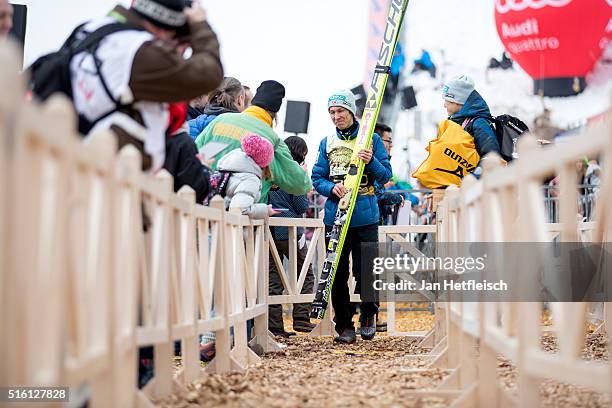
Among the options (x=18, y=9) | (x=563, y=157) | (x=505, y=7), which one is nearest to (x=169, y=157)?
(x=18, y=9)

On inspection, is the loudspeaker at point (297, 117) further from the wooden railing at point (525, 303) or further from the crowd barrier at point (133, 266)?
the wooden railing at point (525, 303)

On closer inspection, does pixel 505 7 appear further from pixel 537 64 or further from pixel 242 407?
pixel 242 407

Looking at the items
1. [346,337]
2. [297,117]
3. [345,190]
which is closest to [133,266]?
[345,190]

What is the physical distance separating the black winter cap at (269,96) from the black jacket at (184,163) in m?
2.20

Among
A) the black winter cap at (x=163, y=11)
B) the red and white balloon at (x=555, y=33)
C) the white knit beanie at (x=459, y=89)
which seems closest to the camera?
the black winter cap at (x=163, y=11)

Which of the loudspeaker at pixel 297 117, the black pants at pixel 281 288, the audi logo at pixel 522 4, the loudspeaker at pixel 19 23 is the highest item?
the audi logo at pixel 522 4

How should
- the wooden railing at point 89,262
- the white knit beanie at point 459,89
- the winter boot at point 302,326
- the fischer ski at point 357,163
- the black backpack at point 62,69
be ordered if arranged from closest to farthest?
the wooden railing at point 89,262
the black backpack at point 62,69
the white knit beanie at point 459,89
the fischer ski at point 357,163
the winter boot at point 302,326

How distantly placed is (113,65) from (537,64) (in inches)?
361

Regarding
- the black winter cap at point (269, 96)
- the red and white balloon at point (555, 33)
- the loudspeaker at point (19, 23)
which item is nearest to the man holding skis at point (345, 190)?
the black winter cap at point (269, 96)

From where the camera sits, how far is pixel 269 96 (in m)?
8.18

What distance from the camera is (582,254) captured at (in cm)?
591

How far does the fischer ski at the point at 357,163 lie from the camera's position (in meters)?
8.54

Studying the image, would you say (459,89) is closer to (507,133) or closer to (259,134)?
(507,133)

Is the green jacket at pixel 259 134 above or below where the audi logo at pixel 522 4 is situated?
below
